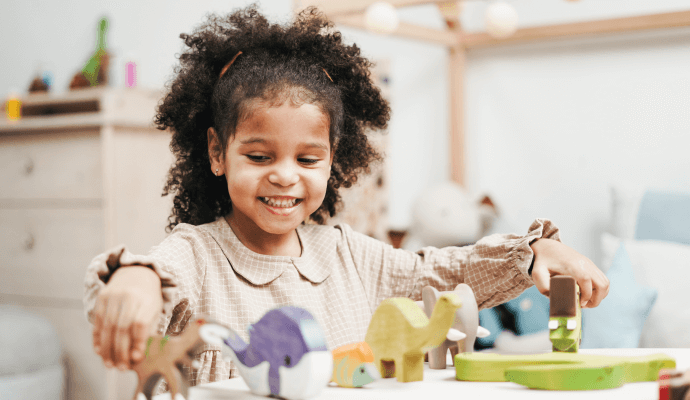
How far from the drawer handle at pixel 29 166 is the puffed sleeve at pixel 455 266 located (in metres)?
1.24

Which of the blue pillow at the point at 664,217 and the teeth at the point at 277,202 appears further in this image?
the blue pillow at the point at 664,217

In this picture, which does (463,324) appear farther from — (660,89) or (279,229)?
(660,89)

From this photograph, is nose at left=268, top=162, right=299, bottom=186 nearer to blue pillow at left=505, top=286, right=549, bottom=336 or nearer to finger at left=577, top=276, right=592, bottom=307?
finger at left=577, top=276, right=592, bottom=307

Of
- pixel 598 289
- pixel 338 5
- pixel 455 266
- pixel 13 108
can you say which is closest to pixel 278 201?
pixel 455 266

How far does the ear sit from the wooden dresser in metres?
0.91

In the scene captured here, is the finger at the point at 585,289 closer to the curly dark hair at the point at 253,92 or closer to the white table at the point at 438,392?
the white table at the point at 438,392

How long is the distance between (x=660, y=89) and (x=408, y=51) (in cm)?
82

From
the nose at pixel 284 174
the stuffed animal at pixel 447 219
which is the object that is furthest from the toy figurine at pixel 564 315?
the stuffed animal at pixel 447 219

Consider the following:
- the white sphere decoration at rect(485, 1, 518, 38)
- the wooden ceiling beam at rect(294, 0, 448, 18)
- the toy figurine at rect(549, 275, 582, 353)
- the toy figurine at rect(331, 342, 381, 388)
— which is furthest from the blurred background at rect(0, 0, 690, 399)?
the toy figurine at rect(331, 342, 381, 388)

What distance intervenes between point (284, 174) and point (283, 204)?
5cm

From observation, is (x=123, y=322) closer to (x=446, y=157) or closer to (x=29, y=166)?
(x=29, y=166)

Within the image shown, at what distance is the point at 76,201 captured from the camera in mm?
1644

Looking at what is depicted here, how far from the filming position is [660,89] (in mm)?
1727

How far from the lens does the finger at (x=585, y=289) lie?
1.93ft
